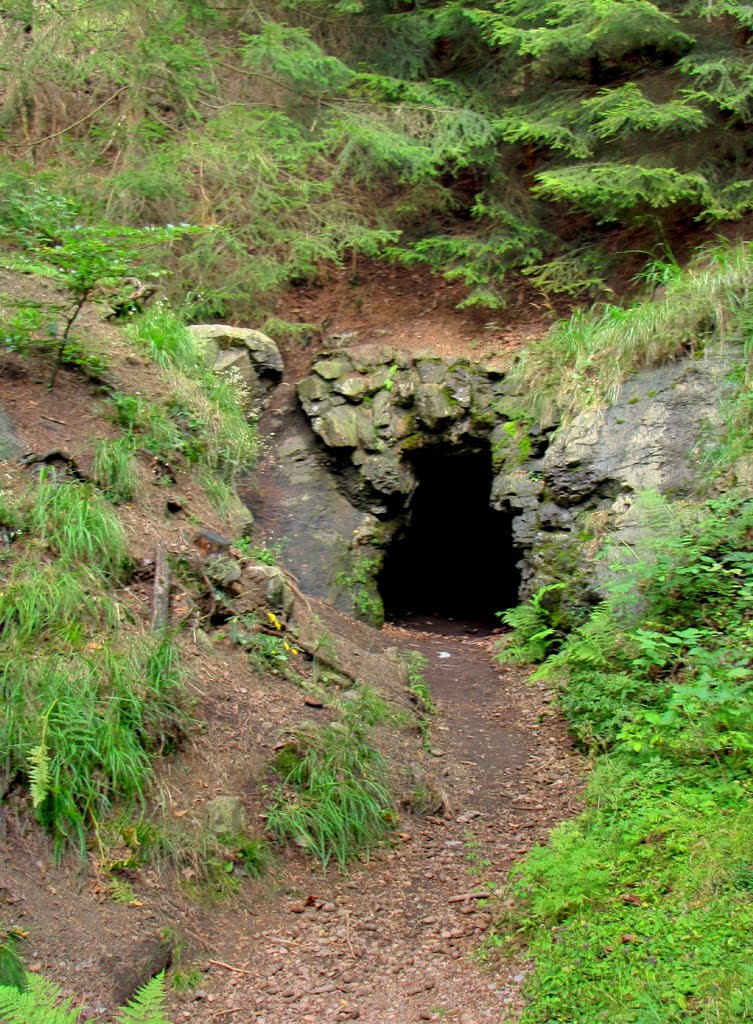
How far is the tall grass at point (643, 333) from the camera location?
828 cm

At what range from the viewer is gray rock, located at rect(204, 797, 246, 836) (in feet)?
15.2

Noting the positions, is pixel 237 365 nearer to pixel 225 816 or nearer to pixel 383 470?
pixel 383 470

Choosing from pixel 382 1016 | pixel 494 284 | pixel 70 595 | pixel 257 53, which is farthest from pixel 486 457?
pixel 382 1016

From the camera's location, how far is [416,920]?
14.7 ft

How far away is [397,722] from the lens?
20.6ft

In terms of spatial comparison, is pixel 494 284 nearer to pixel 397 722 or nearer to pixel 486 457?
pixel 486 457

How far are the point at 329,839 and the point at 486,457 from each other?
633cm

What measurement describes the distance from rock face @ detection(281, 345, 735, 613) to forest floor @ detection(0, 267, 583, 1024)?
208cm

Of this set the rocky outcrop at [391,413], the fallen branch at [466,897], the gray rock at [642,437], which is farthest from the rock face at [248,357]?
the fallen branch at [466,897]

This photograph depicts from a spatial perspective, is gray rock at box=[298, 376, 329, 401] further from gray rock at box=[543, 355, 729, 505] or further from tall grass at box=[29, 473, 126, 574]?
tall grass at box=[29, 473, 126, 574]

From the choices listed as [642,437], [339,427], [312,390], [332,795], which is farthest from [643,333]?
[332,795]

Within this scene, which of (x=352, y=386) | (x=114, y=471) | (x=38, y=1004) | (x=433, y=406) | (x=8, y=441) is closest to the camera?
(x=38, y=1004)

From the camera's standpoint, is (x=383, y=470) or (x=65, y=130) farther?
(x=65, y=130)

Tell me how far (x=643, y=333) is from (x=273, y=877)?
6392 mm
